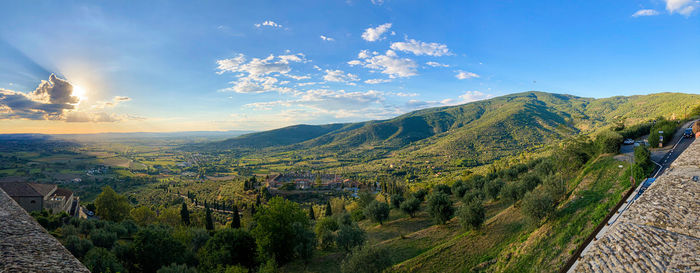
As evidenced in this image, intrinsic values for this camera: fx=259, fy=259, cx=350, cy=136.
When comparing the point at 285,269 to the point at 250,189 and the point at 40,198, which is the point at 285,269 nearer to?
the point at 40,198

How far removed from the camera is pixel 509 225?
77.9 ft

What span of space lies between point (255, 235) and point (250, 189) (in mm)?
78944

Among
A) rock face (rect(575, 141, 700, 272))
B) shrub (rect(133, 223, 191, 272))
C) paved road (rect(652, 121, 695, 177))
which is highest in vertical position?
paved road (rect(652, 121, 695, 177))

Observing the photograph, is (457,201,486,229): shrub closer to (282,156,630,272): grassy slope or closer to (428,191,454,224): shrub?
(282,156,630,272): grassy slope

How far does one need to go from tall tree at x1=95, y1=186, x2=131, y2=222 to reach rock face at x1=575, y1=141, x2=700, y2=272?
5722 cm

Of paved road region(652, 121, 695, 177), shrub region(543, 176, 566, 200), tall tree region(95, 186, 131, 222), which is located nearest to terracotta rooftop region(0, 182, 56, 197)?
tall tree region(95, 186, 131, 222)

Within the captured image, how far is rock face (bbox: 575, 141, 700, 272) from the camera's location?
913cm

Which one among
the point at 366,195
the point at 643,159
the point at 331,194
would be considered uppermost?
the point at 643,159

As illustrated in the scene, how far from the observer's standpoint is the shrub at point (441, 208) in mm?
30013

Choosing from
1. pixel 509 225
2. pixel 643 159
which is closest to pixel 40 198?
pixel 509 225

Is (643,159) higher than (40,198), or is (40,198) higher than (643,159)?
(643,159)

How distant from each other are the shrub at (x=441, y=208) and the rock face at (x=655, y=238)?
16646mm

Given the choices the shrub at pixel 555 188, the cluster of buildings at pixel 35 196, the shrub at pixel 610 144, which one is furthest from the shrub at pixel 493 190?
the cluster of buildings at pixel 35 196

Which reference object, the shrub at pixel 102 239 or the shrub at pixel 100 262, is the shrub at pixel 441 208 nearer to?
the shrub at pixel 100 262
